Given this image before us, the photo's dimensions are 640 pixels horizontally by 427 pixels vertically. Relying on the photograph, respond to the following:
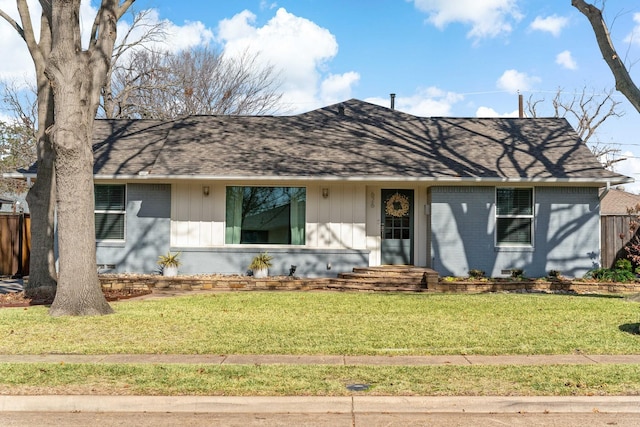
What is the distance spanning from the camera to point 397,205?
17156 millimetres

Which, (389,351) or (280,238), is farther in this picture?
(280,238)

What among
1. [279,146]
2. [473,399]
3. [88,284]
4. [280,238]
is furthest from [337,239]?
[473,399]

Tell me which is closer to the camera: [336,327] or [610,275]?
[336,327]

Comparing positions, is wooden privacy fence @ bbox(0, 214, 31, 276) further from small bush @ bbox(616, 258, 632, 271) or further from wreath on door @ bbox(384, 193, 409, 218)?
small bush @ bbox(616, 258, 632, 271)

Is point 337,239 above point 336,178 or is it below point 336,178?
below

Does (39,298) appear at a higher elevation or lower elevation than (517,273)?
lower

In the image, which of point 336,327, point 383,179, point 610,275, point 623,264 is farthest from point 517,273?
point 336,327

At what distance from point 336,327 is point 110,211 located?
31.8 ft

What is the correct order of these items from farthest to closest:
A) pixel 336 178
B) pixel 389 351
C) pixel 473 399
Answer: pixel 336 178 → pixel 389 351 → pixel 473 399

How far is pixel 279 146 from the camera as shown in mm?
18062

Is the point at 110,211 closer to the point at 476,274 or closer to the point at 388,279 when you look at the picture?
the point at 388,279

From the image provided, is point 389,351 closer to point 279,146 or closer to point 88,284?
point 88,284

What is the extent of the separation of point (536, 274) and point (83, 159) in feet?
39.1

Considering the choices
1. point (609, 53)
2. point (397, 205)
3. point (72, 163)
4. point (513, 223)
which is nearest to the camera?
point (72, 163)
